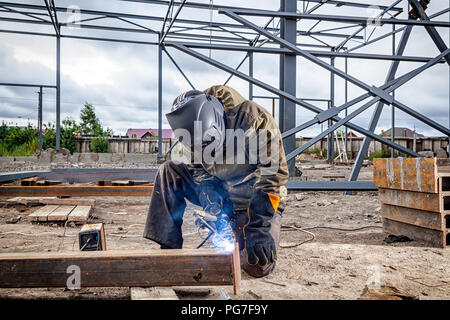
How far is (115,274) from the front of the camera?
5.60 feet

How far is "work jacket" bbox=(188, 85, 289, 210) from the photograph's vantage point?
2174 millimetres

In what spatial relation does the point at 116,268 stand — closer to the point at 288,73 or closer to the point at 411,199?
the point at 411,199

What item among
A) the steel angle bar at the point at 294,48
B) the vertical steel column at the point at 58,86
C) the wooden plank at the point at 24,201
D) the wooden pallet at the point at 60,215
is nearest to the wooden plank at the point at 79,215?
the wooden pallet at the point at 60,215

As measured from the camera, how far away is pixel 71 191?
15.1 ft

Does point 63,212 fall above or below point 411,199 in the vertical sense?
below

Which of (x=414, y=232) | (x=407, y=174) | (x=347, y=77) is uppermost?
(x=347, y=77)

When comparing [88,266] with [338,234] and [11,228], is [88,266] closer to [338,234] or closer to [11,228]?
[11,228]

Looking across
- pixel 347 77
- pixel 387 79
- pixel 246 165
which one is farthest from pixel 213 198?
pixel 387 79

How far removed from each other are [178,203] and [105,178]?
4.38 metres

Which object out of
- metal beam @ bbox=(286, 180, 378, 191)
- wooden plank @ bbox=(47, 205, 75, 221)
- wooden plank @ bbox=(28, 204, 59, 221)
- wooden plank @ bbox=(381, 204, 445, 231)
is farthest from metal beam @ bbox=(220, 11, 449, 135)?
wooden plank @ bbox=(28, 204, 59, 221)

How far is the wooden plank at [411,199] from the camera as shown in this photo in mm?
2920

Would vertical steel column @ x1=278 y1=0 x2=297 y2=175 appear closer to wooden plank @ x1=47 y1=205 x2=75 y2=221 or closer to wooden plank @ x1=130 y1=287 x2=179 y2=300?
wooden plank @ x1=47 y1=205 x2=75 y2=221

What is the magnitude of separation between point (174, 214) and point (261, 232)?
0.63 m

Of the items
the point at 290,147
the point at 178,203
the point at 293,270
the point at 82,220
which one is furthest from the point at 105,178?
the point at 293,270
